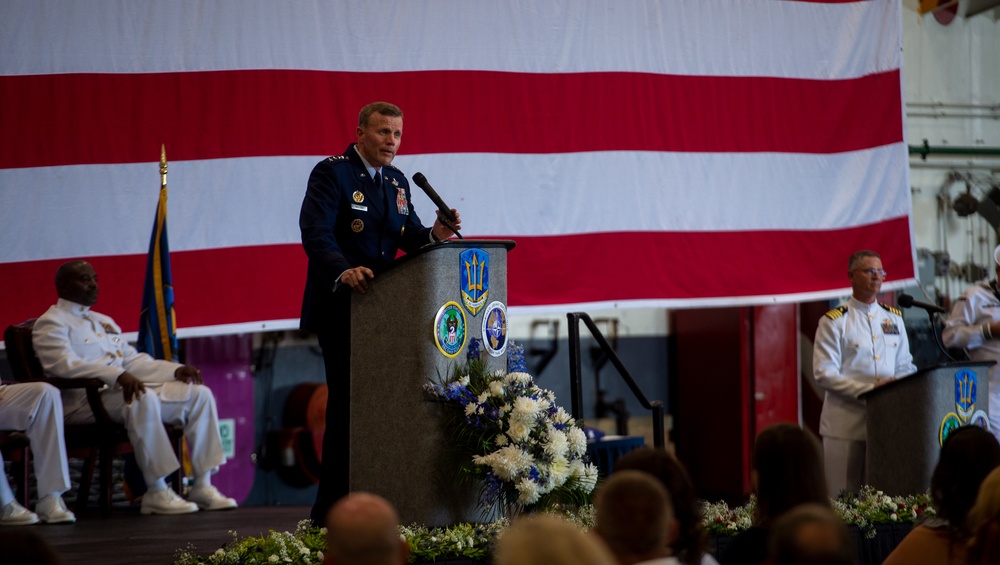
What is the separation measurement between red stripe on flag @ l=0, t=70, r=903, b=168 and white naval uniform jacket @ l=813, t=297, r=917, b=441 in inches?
61.1

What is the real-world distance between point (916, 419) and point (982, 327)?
102 cm

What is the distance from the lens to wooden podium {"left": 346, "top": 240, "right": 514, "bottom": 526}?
3.19 metres

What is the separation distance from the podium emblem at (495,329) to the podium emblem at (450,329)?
0.32 ft

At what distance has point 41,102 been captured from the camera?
5258 mm

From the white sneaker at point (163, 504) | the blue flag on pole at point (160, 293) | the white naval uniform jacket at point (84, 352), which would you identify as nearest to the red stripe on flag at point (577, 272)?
the blue flag on pole at point (160, 293)

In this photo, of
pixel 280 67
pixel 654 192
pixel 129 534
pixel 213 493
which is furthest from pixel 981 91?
pixel 129 534

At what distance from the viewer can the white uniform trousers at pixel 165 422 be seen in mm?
4875

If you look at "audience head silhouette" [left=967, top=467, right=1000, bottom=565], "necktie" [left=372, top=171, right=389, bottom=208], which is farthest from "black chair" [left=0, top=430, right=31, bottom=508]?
"audience head silhouette" [left=967, top=467, right=1000, bottom=565]

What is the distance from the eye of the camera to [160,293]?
203 inches

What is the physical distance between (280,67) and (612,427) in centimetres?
369

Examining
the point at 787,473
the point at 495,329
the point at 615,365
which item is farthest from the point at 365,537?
the point at 615,365

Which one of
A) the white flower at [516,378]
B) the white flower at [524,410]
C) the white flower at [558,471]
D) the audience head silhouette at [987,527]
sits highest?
the white flower at [516,378]

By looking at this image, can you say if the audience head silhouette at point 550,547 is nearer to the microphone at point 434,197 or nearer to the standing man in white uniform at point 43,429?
the microphone at point 434,197

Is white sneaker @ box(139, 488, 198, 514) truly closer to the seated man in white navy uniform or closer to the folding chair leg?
the seated man in white navy uniform
